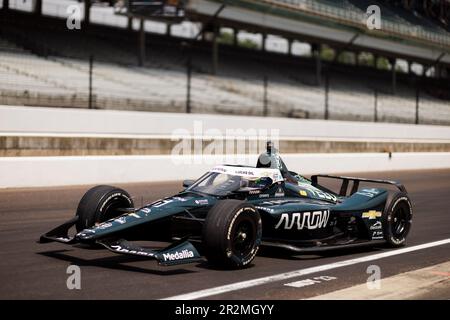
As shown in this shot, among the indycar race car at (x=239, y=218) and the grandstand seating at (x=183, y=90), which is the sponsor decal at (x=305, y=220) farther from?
the grandstand seating at (x=183, y=90)

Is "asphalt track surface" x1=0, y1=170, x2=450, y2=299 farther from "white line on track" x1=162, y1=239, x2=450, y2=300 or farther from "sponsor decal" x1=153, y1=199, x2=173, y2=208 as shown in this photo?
"sponsor decal" x1=153, y1=199, x2=173, y2=208

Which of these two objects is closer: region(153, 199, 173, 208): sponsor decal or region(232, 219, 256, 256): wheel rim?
region(232, 219, 256, 256): wheel rim

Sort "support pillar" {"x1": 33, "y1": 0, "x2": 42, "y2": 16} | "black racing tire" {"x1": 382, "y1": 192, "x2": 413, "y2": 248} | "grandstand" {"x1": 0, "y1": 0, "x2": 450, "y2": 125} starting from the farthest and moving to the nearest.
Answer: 1. "support pillar" {"x1": 33, "y1": 0, "x2": 42, "y2": 16}
2. "grandstand" {"x1": 0, "y1": 0, "x2": 450, "y2": 125}
3. "black racing tire" {"x1": 382, "y1": 192, "x2": 413, "y2": 248}

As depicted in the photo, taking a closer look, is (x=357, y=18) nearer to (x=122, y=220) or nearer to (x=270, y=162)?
(x=270, y=162)

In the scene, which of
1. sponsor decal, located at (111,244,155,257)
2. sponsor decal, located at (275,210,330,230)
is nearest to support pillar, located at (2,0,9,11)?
sponsor decal, located at (275,210,330,230)

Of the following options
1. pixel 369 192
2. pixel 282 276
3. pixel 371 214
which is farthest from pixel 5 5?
pixel 282 276

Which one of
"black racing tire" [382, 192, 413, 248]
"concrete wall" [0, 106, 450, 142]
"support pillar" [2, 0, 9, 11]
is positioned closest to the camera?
"black racing tire" [382, 192, 413, 248]

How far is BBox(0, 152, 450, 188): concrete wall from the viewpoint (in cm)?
1485

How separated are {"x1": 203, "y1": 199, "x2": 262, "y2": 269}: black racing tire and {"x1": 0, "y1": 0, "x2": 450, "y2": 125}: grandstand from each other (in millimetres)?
11237

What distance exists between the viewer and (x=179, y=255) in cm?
696

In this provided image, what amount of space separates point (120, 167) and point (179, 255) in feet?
33.0
